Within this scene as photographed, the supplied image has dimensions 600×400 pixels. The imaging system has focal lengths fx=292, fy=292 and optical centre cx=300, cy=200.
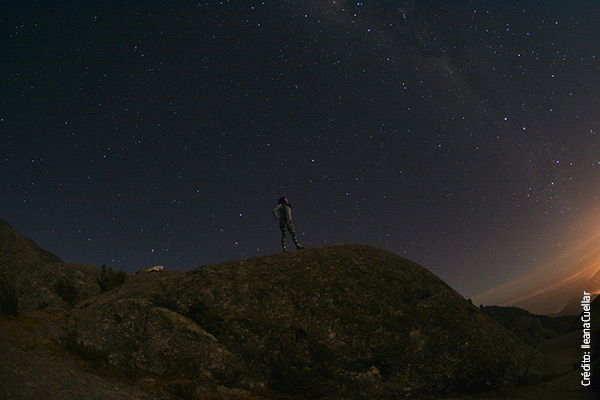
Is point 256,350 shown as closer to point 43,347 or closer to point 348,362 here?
point 348,362

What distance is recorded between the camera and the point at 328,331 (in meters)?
9.19

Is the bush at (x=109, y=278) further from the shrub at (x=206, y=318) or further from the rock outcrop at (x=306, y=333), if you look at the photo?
the shrub at (x=206, y=318)

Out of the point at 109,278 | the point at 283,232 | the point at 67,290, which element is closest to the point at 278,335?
the point at 283,232

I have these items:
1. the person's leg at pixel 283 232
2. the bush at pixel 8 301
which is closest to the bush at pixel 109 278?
the bush at pixel 8 301

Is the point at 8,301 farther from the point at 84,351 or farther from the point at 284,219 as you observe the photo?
the point at 284,219

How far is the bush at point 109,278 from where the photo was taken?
12914 millimetres

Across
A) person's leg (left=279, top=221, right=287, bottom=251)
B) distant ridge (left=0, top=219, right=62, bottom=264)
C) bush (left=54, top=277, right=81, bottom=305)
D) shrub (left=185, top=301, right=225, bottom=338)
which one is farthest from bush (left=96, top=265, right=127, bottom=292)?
person's leg (left=279, top=221, right=287, bottom=251)

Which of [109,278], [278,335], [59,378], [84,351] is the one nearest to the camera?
[59,378]

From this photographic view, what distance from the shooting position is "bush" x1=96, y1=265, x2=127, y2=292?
1291 cm

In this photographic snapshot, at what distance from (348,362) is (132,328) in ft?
20.8

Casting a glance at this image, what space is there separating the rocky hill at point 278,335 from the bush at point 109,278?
1.21 meters

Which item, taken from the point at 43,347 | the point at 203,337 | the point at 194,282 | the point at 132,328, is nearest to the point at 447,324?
the point at 203,337

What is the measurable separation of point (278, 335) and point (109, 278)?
29.8 feet

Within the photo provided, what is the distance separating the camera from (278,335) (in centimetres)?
912
